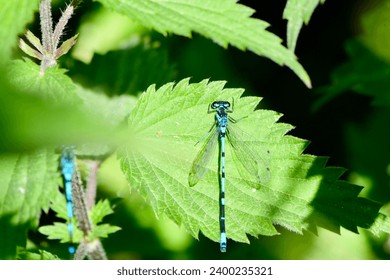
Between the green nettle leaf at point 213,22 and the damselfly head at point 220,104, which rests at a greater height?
the green nettle leaf at point 213,22

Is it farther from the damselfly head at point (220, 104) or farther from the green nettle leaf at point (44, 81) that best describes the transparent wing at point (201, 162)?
the green nettle leaf at point (44, 81)

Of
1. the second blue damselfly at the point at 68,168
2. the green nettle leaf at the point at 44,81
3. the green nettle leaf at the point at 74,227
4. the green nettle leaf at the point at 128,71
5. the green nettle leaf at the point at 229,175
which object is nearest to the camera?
the green nettle leaf at the point at 44,81

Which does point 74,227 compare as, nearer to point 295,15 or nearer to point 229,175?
point 229,175

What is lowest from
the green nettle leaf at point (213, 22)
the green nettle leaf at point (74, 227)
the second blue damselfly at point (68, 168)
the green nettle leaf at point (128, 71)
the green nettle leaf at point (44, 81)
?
the green nettle leaf at point (74, 227)

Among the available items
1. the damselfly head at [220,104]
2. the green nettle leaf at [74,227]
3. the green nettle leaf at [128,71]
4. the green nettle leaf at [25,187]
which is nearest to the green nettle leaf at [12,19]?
the green nettle leaf at [25,187]

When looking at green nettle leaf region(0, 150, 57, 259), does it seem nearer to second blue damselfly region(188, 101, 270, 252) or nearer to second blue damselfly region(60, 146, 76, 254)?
second blue damselfly region(60, 146, 76, 254)

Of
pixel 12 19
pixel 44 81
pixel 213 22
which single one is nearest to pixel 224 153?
pixel 213 22

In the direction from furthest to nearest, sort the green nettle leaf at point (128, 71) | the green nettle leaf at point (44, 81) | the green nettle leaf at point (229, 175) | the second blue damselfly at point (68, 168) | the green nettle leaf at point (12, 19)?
the green nettle leaf at point (128, 71) < the second blue damselfly at point (68, 168) < the green nettle leaf at point (229, 175) < the green nettle leaf at point (44, 81) < the green nettle leaf at point (12, 19)
